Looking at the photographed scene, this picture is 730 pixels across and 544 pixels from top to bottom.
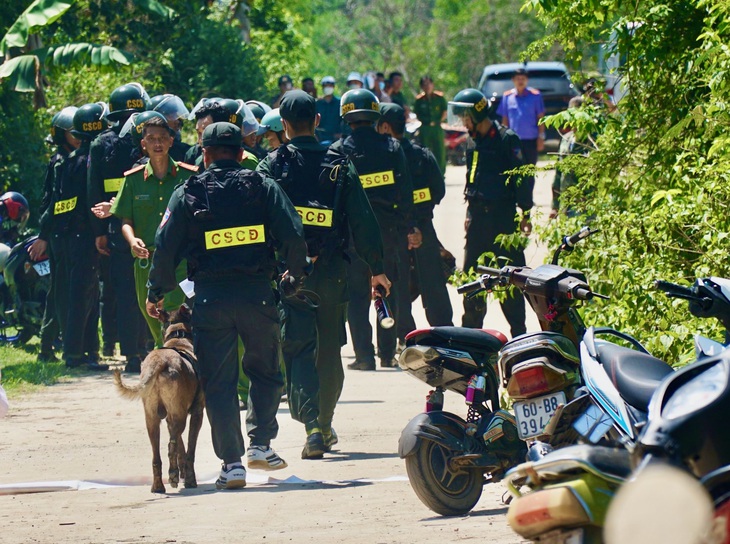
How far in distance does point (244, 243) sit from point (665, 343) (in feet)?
8.04

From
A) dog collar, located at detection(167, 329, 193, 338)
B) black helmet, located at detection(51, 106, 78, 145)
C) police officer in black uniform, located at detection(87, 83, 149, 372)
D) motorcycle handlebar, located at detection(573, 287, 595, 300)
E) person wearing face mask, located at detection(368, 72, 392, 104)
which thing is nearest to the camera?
motorcycle handlebar, located at detection(573, 287, 595, 300)

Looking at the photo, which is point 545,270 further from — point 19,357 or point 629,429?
point 19,357

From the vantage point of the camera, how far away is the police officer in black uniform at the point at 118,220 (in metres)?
11.7

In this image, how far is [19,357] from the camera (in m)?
13.7

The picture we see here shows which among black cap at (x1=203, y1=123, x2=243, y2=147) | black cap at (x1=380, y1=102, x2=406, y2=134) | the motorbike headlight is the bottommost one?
the motorbike headlight

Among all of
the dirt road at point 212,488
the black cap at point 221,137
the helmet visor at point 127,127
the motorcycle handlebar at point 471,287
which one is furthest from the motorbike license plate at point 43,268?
the motorcycle handlebar at point 471,287

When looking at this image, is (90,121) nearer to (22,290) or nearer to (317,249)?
(22,290)

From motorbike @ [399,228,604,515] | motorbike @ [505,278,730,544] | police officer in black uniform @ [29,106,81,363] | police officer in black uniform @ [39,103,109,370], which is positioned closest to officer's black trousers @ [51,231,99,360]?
police officer in black uniform @ [39,103,109,370]

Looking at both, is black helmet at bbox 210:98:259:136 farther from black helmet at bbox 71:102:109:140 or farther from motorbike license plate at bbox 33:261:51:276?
motorbike license plate at bbox 33:261:51:276

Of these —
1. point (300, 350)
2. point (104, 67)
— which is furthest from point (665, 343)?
point (104, 67)

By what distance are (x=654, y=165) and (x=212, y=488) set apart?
3.92 metres

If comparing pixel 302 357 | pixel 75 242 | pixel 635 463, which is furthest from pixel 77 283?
pixel 635 463

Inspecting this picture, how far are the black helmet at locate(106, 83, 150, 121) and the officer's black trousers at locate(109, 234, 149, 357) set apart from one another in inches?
43.8

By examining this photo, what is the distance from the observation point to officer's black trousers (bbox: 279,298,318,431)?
28.0 feet
